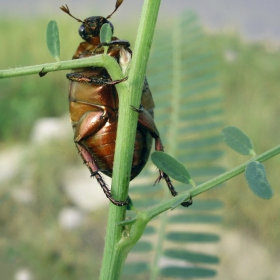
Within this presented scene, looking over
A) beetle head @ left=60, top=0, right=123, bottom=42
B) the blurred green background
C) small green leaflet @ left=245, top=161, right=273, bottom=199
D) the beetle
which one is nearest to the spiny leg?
the beetle

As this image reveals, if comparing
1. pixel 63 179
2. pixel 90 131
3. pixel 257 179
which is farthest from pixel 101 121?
pixel 63 179

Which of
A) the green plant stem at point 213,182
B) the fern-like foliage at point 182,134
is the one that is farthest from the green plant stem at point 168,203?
the fern-like foliage at point 182,134

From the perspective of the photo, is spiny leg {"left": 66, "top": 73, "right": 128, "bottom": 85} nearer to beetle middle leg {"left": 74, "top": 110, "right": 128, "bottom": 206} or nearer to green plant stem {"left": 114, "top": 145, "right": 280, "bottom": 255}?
beetle middle leg {"left": 74, "top": 110, "right": 128, "bottom": 206}

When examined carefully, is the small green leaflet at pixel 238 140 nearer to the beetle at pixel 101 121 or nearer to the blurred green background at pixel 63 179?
the beetle at pixel 101 121

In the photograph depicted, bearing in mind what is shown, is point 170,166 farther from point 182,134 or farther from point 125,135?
point 182,134

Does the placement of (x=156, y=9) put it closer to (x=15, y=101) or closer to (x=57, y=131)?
(x=57, y=131)

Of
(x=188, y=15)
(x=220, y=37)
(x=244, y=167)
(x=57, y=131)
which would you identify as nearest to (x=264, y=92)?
(x=220, y=37)
